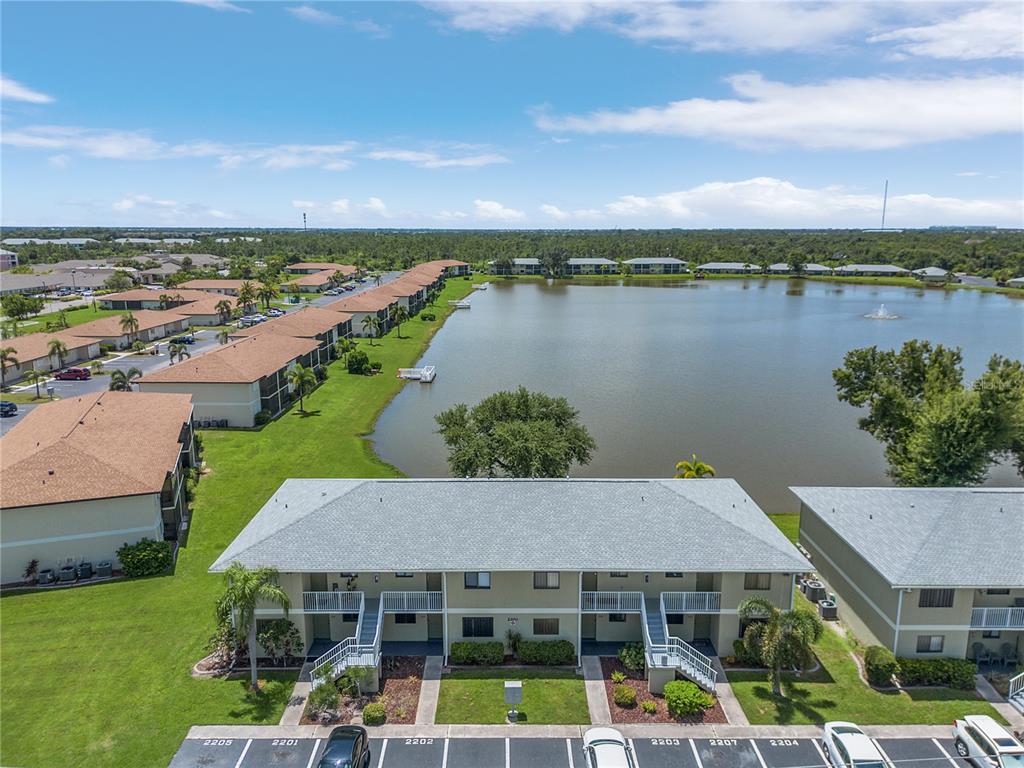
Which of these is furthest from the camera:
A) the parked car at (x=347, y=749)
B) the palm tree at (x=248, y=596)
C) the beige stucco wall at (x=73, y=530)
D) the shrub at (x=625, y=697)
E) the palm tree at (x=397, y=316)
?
the palm tree at (x=397, y=316)

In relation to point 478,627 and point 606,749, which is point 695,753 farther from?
point 478,627

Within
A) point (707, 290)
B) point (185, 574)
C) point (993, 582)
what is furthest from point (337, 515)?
point (707, 290)

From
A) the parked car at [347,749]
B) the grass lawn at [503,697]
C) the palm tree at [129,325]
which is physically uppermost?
the palm tree at [129,325]

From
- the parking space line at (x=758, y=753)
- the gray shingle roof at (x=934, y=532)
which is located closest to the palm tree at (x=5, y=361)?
the gray shingle roof at (x=934, y=532)

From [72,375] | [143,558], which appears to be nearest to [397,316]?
[72,375]

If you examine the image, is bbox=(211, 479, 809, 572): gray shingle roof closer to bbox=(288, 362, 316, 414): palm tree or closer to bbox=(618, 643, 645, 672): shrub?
bbox=(618, 643, 645, 672): shrub

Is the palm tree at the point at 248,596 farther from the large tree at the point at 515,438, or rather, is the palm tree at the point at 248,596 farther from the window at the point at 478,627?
the large tree at the point at 515,438

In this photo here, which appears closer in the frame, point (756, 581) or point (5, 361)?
point (756, 581)
